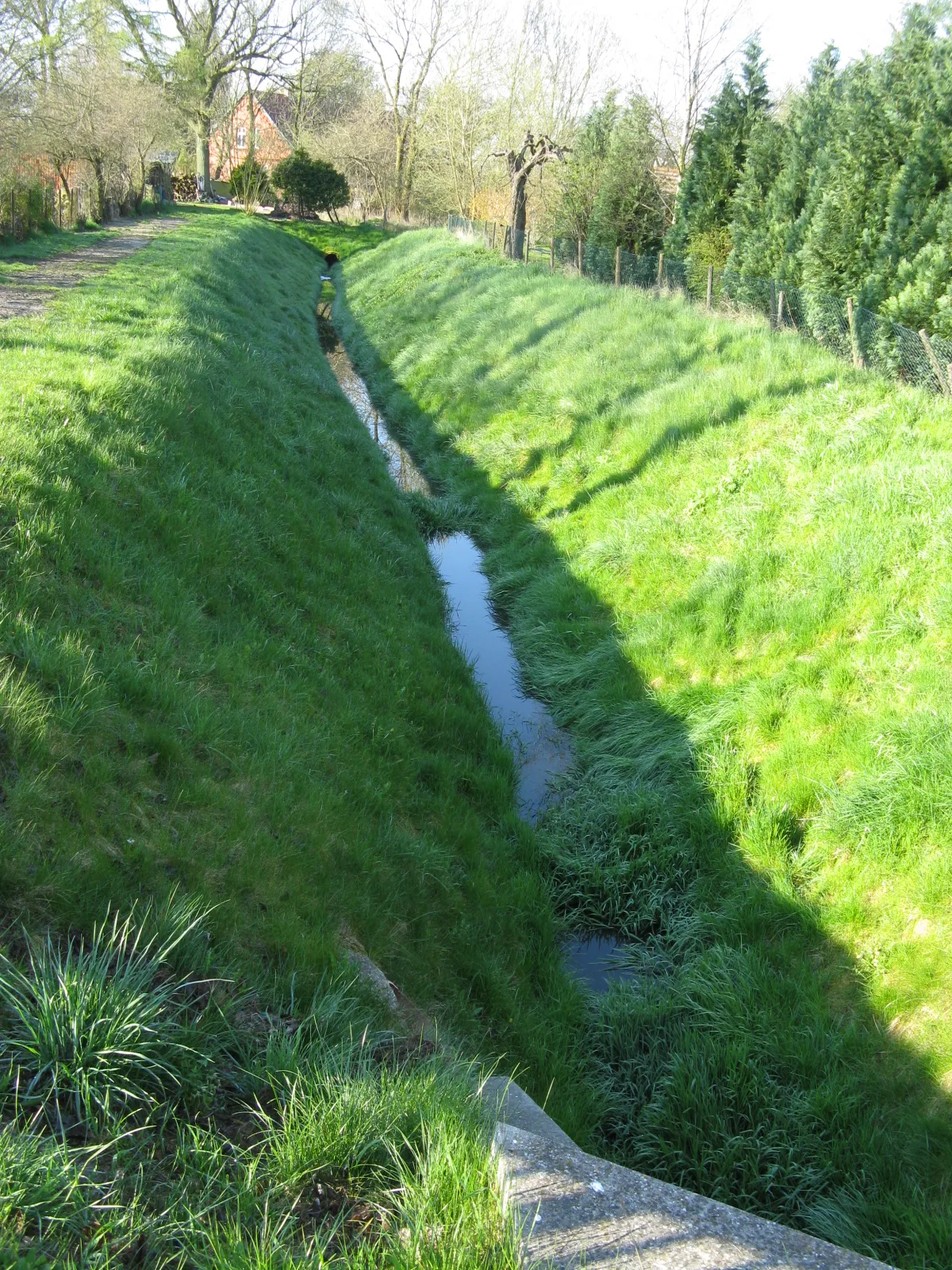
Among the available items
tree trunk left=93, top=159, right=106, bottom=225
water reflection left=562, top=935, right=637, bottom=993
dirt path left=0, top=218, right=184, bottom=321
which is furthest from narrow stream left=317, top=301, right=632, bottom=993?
tree trunk left=93, top=159, right=106, bottom=225

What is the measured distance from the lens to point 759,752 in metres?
5.44

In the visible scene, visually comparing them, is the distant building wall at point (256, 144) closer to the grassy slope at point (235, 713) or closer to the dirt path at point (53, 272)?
the dirt path at point (53, 272)

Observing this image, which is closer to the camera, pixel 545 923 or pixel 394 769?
pixel 545 923

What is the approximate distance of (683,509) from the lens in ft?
26.3

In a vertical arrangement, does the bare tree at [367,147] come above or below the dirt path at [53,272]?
above

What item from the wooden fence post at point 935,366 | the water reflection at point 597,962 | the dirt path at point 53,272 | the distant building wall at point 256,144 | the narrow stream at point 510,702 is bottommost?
the water reflection at point 597,962

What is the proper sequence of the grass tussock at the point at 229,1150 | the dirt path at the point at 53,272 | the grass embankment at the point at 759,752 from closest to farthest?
1. the grass tussock at the point at 229,1150
2. the grass embankment at the point at 759,752
3. the dirt path at the point at 53,272

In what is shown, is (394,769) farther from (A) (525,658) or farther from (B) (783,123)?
(B) (783,123)

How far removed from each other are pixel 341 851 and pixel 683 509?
200 inches

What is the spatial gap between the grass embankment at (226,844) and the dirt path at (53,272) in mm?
2790

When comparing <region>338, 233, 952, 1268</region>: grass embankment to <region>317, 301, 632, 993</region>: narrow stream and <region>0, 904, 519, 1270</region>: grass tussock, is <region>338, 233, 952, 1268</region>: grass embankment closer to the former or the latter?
<region>317, 301, 632, 993</region>: narrow stream

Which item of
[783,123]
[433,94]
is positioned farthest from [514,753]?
[433,94]

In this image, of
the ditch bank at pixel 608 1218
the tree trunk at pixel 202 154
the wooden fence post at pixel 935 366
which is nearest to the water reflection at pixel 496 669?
the ditch bank at pixel 608 1218

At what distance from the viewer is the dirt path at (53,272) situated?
11.0 m
